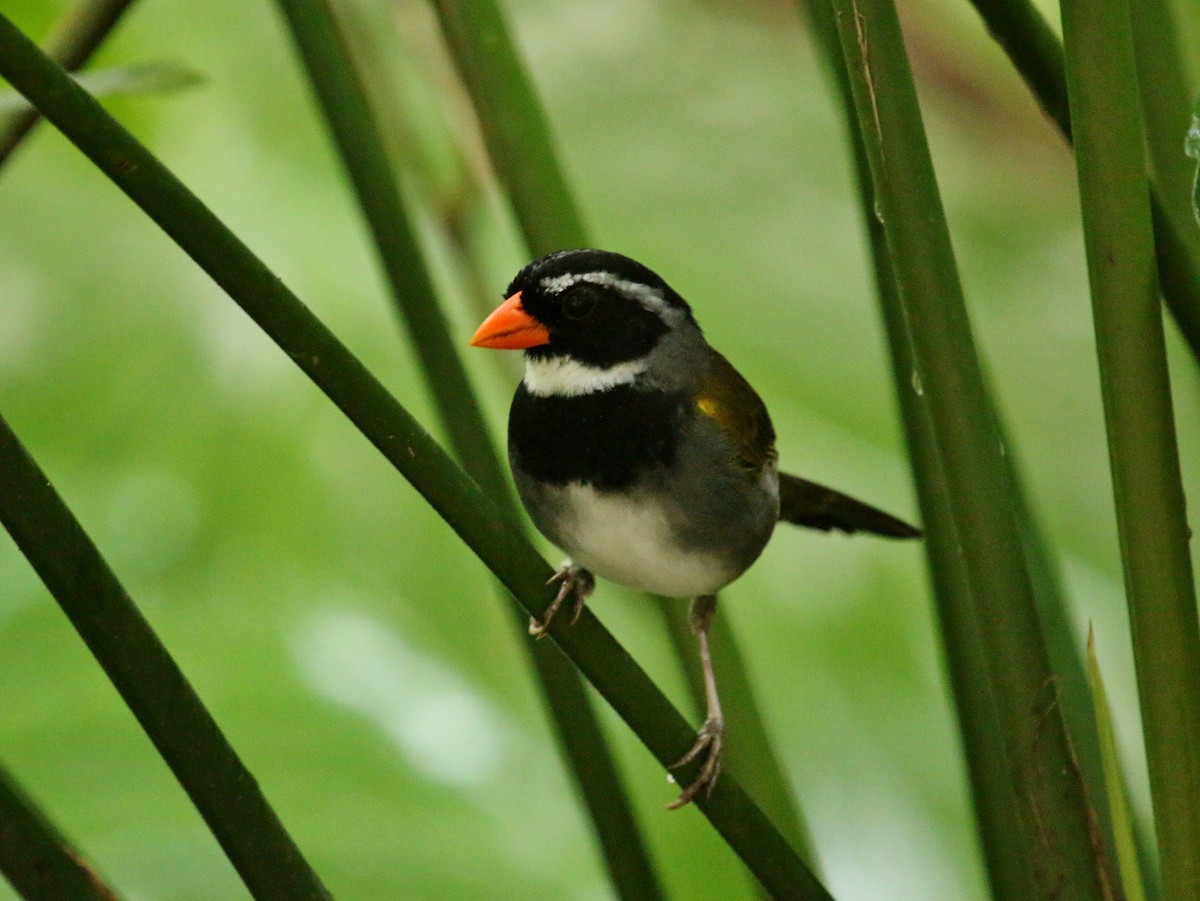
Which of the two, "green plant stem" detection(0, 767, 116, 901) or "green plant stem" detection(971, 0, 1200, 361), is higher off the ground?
"green plant stem" detection(971, 0, 1200, 361)

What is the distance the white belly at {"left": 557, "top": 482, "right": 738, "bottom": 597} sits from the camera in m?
1.35

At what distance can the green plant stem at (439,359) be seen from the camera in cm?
113

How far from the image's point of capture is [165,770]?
189cm

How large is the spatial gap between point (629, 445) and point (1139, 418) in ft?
2.09

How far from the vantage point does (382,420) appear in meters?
0.77

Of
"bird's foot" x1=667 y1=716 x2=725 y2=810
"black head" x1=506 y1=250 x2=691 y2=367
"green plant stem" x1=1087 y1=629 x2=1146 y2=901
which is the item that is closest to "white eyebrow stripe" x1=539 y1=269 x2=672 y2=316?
"black head" x1=506 y1=250 x2=691 y2=367

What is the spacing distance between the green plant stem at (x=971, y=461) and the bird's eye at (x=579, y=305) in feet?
1.73

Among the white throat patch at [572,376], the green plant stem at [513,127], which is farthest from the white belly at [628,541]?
the green plant stem at [513,127]

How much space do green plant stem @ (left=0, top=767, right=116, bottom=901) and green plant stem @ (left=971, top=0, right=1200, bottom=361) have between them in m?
0.75

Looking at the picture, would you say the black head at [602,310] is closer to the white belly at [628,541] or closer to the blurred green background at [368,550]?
the white belly at [628,541]

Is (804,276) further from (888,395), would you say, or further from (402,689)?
(402,689)

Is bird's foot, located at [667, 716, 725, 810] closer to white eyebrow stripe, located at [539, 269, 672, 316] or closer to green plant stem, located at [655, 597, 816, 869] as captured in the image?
green plant stem, located at [655, 597, 816, 869]

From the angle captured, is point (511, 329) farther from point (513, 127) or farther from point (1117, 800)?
point (1117, 800)

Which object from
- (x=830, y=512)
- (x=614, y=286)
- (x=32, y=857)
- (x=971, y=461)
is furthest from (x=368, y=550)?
(x=971, y=461)
